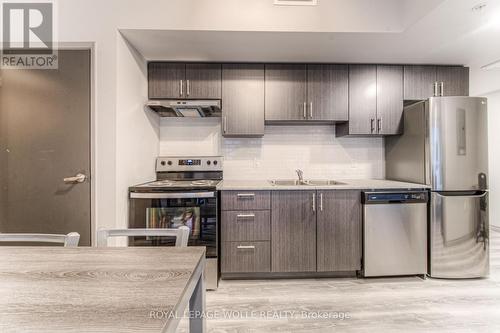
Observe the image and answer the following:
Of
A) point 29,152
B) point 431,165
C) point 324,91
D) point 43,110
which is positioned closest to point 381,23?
point 324,91

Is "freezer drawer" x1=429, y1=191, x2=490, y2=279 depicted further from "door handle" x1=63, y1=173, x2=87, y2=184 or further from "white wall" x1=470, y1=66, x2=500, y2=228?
"door handle" x1=63, y1=173, x2=87, y2=184

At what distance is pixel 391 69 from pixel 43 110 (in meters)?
A: 3.34

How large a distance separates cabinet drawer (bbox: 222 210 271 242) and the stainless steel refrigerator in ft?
5.11

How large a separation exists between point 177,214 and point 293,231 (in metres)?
1.07

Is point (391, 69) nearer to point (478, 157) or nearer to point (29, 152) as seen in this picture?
point (478, 157)

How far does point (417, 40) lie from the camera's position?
2250mm

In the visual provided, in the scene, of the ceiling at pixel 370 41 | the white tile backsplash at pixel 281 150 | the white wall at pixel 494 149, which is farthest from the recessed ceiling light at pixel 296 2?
the white wall at pixel 494 149

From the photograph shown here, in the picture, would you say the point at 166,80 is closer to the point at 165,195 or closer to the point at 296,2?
the point at 165,195

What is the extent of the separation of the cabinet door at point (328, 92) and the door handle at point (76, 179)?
7.16 ft

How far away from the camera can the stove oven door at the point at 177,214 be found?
2195 mm

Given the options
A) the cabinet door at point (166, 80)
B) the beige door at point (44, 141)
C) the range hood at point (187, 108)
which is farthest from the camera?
the cabinet door at point (166, 80)

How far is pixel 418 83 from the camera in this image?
2768 mm

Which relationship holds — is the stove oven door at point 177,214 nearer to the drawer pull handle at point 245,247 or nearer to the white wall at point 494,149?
the drawer pull handle at point 245,247

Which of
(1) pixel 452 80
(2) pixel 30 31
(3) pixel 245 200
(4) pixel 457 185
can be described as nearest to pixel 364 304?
(3) pixel 245 200
